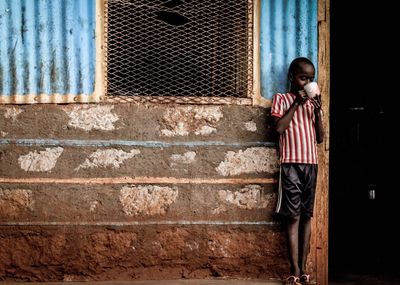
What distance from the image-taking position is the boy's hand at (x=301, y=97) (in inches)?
185

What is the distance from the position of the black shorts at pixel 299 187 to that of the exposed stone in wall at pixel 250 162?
0.20m

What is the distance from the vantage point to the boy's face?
15.8ft

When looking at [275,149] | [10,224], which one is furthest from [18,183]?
[275,149]

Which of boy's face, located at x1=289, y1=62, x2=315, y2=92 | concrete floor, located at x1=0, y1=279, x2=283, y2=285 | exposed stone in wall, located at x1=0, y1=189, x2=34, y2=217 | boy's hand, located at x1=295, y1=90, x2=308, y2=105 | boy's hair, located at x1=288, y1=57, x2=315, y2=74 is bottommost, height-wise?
concrete floor, located at x1=0, y1=279, x2=283, y2=285

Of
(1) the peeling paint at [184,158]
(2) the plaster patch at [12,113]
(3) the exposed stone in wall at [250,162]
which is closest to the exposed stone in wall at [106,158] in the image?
(1) the peeling paint at [184,158]

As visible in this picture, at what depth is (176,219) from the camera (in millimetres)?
4953

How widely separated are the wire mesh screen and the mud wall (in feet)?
0.81

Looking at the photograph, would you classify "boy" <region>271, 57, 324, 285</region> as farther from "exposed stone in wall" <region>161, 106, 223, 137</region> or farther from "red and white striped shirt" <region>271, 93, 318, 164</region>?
"exposed stone in wall" <region>161, 106, 223, 137</region>

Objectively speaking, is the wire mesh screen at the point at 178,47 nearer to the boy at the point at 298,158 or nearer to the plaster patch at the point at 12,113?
the boy at the point at 298,158

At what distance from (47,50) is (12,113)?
0.67m

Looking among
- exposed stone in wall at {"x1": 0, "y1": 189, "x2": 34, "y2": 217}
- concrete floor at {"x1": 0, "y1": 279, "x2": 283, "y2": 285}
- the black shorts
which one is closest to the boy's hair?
the black shorts
